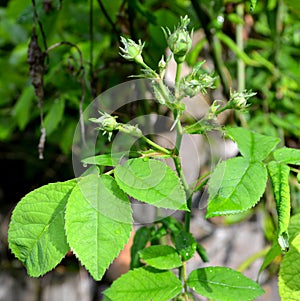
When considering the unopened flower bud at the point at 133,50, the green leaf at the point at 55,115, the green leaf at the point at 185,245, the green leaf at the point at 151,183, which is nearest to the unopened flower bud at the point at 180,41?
the unopened flower bud at the point at 133,50

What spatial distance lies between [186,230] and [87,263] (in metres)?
0.23

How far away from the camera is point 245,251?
6.91 feet

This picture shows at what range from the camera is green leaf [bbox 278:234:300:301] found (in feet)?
2.61

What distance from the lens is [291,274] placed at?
812mm

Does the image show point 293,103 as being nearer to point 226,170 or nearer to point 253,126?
point 253,126

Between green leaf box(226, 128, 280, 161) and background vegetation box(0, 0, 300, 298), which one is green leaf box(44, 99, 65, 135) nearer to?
background vegetation box(0, 0, 300, 298)

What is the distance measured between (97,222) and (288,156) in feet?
1.01

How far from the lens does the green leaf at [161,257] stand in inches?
31.6

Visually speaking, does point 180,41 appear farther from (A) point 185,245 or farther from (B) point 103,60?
(B) point 103,60

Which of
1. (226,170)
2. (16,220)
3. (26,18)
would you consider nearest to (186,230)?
(226,170)

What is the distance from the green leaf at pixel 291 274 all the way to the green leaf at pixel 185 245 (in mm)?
144

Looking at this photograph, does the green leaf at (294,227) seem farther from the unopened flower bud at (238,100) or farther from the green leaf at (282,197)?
the unopened flower bud at (238,100)

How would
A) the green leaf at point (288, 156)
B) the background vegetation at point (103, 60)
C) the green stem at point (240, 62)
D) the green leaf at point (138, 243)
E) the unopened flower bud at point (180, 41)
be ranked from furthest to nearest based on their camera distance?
the green stem at point (240, 62)
the background vegetation at point (103, 60)
the green leaf at point (138, 243)
the green leaf at point (288, 156)
the unopened flower bud at point (180, 41)

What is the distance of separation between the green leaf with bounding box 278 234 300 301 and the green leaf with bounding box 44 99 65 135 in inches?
29.3
